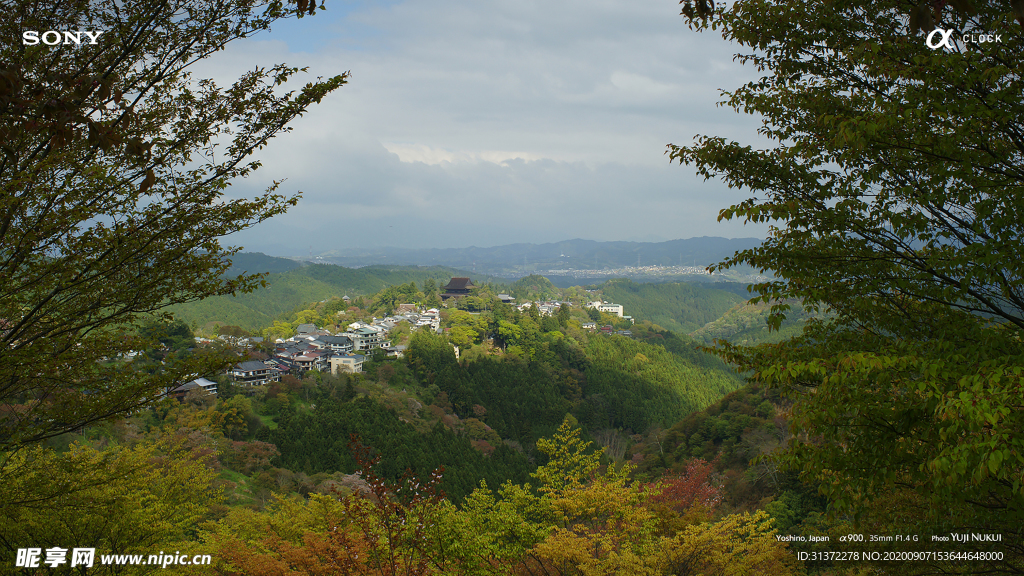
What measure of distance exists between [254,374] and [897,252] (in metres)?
29.3

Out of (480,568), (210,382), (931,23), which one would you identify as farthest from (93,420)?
(210,382)

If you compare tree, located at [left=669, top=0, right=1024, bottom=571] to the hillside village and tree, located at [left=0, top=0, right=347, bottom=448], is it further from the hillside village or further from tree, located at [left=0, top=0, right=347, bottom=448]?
the hillside village

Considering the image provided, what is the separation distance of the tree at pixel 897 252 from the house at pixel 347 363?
30.8m

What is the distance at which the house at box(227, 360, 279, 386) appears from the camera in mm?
27328

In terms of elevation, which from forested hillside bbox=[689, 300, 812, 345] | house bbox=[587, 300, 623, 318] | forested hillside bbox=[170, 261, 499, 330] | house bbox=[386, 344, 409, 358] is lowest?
forested hillside bbox=[689, 300, 812, 345]

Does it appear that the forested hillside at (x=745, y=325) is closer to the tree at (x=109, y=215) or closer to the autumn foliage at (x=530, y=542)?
the autumn foliage at (x=530, y=542)

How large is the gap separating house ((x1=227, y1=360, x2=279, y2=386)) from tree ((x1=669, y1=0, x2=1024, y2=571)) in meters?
27.7

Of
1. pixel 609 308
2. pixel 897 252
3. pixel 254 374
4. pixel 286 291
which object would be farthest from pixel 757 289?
pixel 286 291

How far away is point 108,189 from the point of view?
369 centimetres

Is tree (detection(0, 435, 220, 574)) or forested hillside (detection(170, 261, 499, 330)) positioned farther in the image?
forested hillside (detection(170, 261, 499, 330))

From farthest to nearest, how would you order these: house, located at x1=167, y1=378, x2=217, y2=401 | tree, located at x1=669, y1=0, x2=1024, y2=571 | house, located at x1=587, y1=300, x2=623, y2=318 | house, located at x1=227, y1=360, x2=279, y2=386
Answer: house, located at x1=587, y1=300, x2=623, y2=318
house, located at x1=227, y1=360, x2=279, y2=386
house, located at x1=167, y1=378, x2=217, y2=401
tree, located at x1=669, y1=0, x2=1024, y2=571

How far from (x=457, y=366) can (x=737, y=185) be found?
32055mm

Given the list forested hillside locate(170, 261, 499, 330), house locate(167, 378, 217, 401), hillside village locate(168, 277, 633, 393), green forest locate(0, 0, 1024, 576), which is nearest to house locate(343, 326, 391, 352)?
hillside village locate(168, 277, 633, 393)

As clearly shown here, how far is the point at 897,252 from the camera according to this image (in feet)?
12.6
